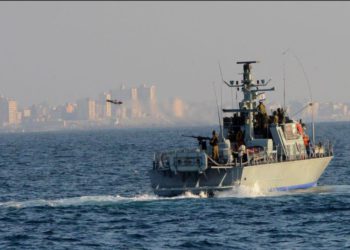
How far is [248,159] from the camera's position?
173 feet

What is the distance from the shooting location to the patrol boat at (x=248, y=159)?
52.1 meters

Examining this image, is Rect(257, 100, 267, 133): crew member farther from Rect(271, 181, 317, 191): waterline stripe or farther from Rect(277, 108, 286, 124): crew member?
Rect(271, 181, 317, 191): waterline stripe

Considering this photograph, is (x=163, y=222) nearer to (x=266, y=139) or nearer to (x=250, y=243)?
(x=250, y=243)

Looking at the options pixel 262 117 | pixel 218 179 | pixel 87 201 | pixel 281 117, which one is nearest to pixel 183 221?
pixel 218 179

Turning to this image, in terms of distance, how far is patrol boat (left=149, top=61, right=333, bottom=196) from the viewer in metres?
52.1

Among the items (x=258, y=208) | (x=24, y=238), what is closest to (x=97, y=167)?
(x=258, y=208)

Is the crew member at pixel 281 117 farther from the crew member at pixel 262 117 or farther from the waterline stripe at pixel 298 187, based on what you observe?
the waterline stripe at pixel 298 187

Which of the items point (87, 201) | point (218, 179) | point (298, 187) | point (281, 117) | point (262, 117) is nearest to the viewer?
point (87, 201)

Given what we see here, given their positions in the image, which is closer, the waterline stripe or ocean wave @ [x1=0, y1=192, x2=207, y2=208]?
ocean wave @ [x1=0, y1=192, x2=207, y2=208]

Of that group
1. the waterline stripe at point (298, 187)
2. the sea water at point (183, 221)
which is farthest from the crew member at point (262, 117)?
the sea water at point (183, 221)

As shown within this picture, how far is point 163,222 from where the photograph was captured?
1762 inches

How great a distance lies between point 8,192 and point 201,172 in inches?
680

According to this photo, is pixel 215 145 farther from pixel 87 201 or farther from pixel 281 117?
pixel 87 201

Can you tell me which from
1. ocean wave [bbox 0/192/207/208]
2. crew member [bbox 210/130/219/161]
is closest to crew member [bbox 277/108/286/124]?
crew member [bbox 210/130/219/161]
